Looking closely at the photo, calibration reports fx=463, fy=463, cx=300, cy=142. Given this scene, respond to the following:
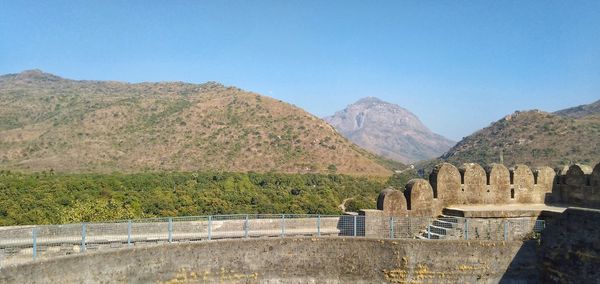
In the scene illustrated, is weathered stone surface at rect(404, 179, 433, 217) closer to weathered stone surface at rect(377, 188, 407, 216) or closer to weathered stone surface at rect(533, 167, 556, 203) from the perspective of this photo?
weathered stone surface at rect(377, 188, 407, 216)

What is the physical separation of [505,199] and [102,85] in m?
175

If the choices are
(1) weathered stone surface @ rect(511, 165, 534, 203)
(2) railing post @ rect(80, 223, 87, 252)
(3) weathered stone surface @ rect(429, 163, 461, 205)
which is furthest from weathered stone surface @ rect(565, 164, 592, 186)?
(2) railing post @ rect(80, 223, 87, 252)

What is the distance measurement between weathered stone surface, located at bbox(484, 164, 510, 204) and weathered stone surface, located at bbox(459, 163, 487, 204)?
0.22 meters

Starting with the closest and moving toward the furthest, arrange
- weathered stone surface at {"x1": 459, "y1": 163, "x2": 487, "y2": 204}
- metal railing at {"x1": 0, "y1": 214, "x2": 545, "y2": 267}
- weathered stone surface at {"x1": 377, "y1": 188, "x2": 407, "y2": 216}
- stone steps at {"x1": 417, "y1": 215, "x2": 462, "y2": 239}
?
metal railing at {"x1": 0, "y1": 214, "x2": 545, "y2": 267}
stone steps at {"x1": 417, "y1": 215, "x2": 462, "y2": 239}
weathered stone surface at {"x1": 377, "y1": 188, "x2": 407, "y2": 216}
weathered stone surface at {"x1": 459, "y1": 163, "x2": 487, "y2": 204}

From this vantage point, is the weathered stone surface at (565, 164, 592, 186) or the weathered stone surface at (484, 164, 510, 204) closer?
the weathered stone surface at (565, 164, 592, 186)

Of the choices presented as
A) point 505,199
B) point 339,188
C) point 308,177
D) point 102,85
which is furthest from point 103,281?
point 102,85

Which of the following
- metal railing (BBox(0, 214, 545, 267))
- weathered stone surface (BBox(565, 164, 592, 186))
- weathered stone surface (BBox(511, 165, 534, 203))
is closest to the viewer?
metal railing (BBox(0, 214, 545, 267))

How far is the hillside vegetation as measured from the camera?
70625 millimetres

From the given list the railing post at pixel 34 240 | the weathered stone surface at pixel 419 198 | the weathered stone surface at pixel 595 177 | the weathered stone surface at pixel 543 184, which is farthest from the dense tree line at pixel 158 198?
the weathered stone surface at pixel 595 177

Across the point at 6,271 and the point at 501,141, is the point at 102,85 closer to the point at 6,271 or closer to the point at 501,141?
the point at 501,141

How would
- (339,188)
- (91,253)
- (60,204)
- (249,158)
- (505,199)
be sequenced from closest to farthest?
1. (91,253)
2. (505,199)
3. (60,204)
4. (339,188)
5. (249,158)

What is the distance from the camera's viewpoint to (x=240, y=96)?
118812 millimetres

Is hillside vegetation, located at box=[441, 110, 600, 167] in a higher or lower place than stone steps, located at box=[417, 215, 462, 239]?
higher

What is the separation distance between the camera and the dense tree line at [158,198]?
103 ft
